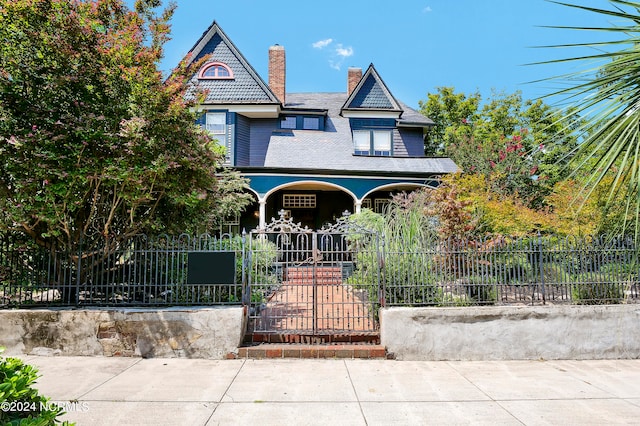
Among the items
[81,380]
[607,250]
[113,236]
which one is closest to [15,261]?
[113,236]

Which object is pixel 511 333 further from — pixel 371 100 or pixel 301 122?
pixel 371 100

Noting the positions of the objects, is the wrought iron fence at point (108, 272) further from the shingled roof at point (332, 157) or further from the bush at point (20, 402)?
the shingled roof at point (332, 157)

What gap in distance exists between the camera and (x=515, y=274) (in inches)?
251

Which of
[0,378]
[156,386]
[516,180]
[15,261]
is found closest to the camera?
[0,378]

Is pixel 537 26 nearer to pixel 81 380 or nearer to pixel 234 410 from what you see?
pixel 234 410

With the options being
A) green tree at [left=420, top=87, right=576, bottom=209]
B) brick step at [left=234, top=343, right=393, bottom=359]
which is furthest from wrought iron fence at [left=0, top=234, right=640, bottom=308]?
green tree at [left=420, top=87, right=576, bottom=209]

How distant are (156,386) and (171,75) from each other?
4942 mm

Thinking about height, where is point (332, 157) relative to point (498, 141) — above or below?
below

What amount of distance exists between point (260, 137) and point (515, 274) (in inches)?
502

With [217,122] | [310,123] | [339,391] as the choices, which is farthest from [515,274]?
[217,122]

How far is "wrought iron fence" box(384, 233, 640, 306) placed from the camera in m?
6.26

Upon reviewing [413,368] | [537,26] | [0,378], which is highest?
[537,26]

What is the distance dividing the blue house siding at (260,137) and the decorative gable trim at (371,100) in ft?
12.0

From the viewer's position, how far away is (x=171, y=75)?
6.31 m
